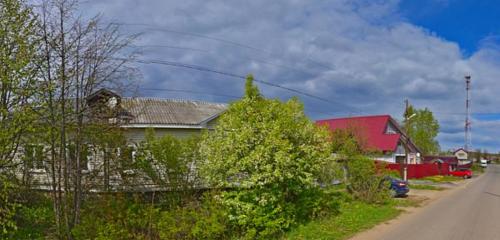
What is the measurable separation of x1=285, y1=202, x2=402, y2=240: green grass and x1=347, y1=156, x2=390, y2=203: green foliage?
1007 mm

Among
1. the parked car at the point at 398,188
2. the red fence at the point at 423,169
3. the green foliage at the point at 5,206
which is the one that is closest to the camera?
the green foliage at the point at 5,206

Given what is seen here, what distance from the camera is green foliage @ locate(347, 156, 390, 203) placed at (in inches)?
679

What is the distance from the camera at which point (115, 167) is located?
11.2 m

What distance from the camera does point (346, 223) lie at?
1227 cm

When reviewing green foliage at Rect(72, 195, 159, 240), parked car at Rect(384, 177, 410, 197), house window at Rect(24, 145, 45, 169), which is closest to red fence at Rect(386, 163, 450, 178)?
parked car at Rect(384, 177, 410, 197)

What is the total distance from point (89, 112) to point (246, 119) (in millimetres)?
4209

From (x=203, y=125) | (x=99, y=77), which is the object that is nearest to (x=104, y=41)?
(x=99, y=77)

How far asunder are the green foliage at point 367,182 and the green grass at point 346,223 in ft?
3.31

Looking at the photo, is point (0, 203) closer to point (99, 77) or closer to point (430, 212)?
point (99, 77)

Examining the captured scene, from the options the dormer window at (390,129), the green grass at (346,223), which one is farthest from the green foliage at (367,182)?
the dormer window at (390,129)

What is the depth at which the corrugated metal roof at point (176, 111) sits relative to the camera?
19.3 meters

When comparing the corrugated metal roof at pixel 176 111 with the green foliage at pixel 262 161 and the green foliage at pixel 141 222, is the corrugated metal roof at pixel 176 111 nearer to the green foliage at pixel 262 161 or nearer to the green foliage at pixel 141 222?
the green foliage at pixel 262 161

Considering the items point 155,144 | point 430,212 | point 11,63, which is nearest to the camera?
point 11,63

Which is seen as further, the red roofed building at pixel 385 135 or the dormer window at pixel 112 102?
the red roofed building at pixel 385 135
